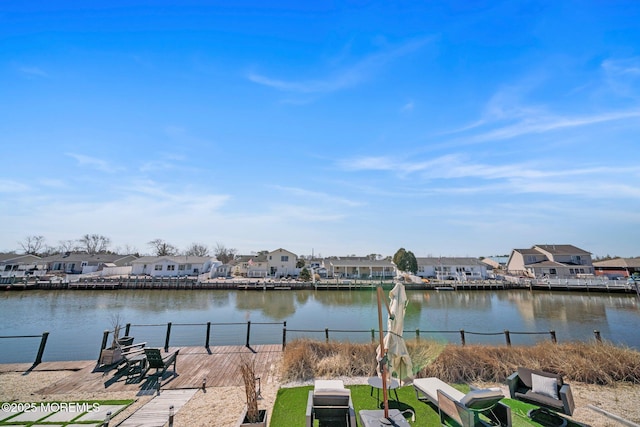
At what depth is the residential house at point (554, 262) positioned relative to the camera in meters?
46.5

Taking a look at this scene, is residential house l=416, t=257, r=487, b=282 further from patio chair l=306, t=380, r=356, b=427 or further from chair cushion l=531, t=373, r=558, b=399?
patio chair l=306, t=380, r=356, b=427

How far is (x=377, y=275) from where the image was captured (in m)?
54.3

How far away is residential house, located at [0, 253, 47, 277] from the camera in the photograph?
49250mm

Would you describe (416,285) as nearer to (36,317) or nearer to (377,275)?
(377,275)

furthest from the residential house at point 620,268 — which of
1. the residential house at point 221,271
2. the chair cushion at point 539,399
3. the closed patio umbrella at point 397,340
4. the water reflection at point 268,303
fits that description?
the residential house at point 221,271

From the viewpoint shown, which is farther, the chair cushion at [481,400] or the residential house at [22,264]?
the residential house at [22,264]

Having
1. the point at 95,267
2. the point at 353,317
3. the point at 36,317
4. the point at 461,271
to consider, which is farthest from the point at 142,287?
the point at 461,271

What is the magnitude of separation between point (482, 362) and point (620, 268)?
64.6 meters

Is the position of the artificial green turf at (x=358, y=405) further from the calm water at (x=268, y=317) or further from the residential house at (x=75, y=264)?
the residential house at (x=75, y=264)

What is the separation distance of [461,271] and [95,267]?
7064 centimetres

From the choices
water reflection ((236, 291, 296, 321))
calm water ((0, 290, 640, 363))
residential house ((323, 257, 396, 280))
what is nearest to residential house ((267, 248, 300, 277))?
residential house ((323, 257, 396, 280))

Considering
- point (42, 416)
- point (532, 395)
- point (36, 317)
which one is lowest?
point (36, 317)

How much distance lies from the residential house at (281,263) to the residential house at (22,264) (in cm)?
3949

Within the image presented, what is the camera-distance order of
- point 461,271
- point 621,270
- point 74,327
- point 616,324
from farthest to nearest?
point 461,271 < point 621,270 < point 616,324 < point 74,327
